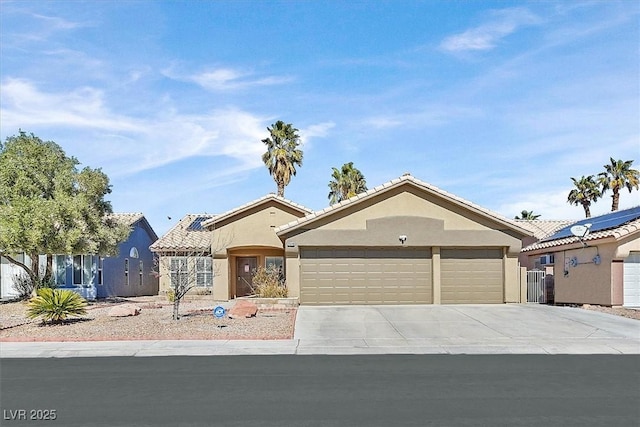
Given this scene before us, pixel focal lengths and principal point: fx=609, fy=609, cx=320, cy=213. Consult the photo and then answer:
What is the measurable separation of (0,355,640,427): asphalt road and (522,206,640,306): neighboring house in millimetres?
10674

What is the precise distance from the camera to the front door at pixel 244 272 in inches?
1288

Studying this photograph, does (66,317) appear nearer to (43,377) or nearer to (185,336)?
(185,336)

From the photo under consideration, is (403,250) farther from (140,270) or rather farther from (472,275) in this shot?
(140,270)

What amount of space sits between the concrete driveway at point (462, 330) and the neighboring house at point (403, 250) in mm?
1468

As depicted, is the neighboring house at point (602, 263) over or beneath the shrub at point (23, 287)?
over

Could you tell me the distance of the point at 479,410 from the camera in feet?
28.5

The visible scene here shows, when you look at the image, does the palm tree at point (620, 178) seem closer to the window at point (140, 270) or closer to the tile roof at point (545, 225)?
the tile roof at point (545, 225)

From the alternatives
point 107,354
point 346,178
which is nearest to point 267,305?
point 107,354

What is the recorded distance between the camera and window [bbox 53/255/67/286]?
31.8m

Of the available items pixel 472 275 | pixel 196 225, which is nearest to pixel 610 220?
pixel 472 275

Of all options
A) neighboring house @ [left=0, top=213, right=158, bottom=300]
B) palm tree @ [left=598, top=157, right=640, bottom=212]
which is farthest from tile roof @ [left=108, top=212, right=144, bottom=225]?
palm tree @ [left=598, top=157, right=640, bottom=212]

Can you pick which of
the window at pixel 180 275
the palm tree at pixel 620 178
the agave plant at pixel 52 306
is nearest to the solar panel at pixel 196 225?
Result: the window at pixel 180 275

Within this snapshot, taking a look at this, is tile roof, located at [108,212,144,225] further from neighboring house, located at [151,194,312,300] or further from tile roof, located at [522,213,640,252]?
tile roof, located at [522,213,640,252]

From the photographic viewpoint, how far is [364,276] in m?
25.8
